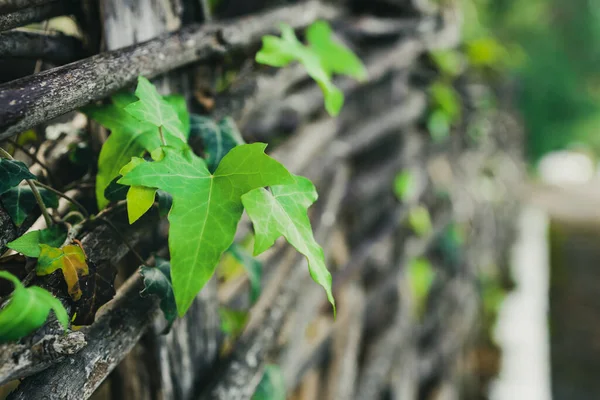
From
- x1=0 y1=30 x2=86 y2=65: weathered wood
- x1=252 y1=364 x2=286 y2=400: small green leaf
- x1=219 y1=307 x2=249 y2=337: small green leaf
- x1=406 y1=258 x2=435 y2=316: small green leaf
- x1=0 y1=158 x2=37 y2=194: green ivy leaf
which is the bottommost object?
x1=406 y1=258 x2=435 y2=316: small green leaf

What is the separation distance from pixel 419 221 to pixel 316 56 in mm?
1219

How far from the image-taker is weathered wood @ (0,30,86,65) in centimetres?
67

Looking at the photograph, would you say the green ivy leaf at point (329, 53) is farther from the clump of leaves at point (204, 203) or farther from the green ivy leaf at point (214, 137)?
the clump of leaves at point (204, 203)

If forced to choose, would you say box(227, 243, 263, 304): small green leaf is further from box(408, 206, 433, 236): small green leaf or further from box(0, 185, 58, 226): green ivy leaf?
box(408, 206, 433, 236): small green leaf

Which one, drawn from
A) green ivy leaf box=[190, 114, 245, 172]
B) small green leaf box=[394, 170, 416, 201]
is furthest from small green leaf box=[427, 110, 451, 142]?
green ivy leaf box=[190, 114, 245, 172]

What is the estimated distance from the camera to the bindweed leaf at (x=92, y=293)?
0.62m

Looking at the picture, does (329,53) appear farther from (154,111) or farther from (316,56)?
(154,111)

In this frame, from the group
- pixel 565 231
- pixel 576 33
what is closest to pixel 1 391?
pixel 565 231

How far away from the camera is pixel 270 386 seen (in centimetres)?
112

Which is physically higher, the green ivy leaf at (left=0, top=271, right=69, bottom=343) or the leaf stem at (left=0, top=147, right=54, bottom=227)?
the leaf stem at (left=0, top=147, right=54, bottom=227)

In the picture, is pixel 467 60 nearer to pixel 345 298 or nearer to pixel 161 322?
pixel 345 298

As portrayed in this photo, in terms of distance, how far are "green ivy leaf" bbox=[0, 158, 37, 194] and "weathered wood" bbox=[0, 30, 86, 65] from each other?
170 millimetres

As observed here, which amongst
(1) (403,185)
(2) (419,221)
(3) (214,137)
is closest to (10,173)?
(3) (214,137)

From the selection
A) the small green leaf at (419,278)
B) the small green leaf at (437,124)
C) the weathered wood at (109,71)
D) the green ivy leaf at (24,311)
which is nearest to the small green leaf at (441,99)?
the small green leaf at (437,124)
